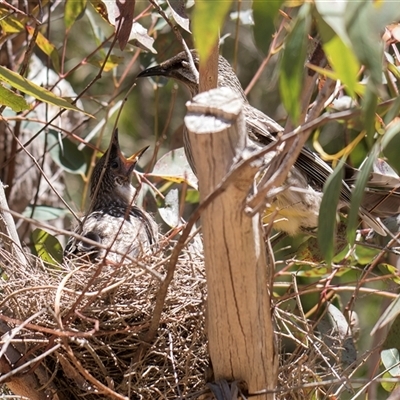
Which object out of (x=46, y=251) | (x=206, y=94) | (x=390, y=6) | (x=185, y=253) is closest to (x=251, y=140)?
(x=185, y=253)

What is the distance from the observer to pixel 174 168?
4035mm

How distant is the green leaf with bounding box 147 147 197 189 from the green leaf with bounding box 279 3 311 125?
2112 millimetres

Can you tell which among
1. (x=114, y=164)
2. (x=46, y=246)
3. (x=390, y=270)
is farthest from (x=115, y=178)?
(x=390, y=270)

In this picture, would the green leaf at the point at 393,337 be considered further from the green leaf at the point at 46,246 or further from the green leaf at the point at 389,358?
the green leaf at the point at 46,246

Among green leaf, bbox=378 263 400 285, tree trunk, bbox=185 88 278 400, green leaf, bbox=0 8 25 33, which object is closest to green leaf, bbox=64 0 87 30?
green leaf, bbox=0 8 25 33

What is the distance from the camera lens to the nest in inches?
111

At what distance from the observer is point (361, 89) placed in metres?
1.92

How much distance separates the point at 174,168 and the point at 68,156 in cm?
84

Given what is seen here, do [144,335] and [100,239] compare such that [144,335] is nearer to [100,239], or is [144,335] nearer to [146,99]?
[100,239]

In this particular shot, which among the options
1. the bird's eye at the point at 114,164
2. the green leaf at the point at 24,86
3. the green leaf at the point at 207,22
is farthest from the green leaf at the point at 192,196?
the green leaf at the point at 207,22

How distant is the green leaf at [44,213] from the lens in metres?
4.44

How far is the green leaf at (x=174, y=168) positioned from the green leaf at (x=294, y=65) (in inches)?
83.1

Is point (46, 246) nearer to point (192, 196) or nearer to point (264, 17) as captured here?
point (192, 196)

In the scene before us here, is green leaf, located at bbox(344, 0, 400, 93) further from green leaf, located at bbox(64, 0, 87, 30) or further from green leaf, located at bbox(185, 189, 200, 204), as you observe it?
green leaf, located at bbox(185, 189, 200, 204)
